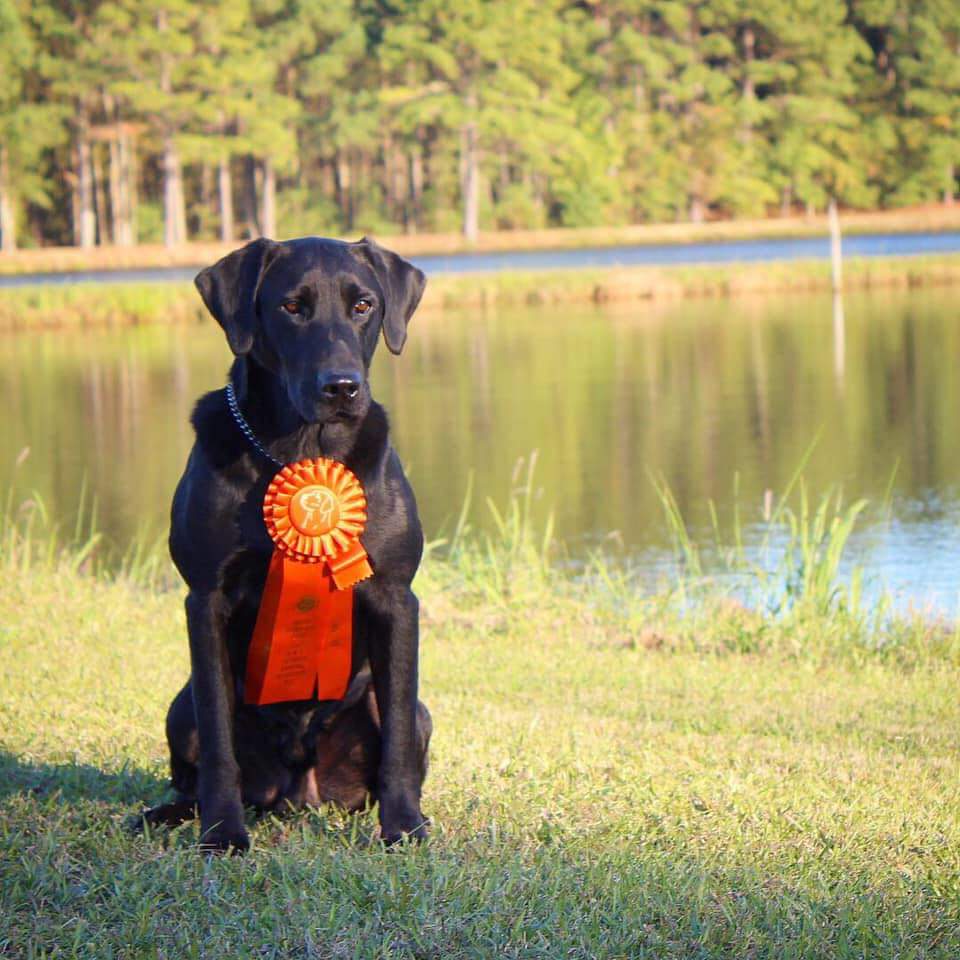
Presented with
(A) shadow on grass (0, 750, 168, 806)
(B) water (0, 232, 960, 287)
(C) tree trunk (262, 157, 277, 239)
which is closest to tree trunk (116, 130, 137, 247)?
(C) tree trunk (262, 157, 277, 239)

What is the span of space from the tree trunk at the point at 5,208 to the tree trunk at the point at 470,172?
674 inches

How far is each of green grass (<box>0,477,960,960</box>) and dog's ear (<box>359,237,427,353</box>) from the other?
4.32 ft

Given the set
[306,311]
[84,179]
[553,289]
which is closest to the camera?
[306,311]

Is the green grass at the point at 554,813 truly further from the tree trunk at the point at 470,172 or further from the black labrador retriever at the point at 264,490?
the tree trunk at the point at 470,172

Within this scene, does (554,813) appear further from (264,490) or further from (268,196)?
(268,196)

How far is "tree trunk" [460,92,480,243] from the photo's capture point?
57594 millimetres

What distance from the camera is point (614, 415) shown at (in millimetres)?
19781

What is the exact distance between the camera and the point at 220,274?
3.80 m

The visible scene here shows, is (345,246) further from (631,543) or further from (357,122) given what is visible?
(357,122)

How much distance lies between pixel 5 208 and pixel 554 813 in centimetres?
5536

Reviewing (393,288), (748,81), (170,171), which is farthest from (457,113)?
(393,288)

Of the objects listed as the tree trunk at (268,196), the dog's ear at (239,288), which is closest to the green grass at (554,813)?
the dog's ear at (239,288)

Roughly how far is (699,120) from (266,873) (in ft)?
213

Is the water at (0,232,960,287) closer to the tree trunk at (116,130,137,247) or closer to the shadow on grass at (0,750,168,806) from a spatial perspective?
the tree trunk at (116,130,137,247)
